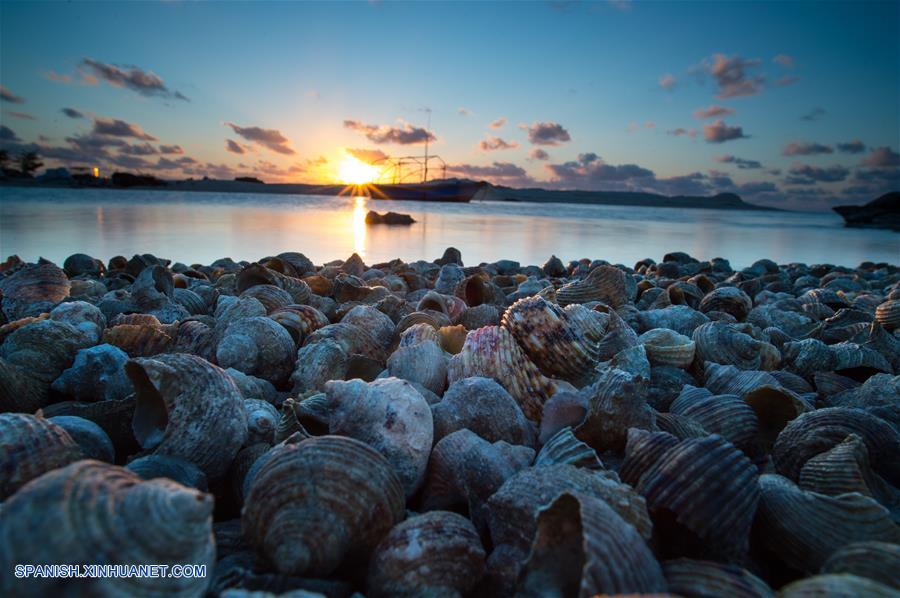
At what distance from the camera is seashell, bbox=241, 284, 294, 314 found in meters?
4.36

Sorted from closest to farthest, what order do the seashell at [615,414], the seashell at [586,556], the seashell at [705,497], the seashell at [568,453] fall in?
the seashell at [586,556], the seashell at [705,497], the seashell at [568,453], the seashell at [615,414]

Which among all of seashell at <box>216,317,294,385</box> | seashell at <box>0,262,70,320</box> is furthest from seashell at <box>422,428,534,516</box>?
seashell at <box>0,262,70,320</box>

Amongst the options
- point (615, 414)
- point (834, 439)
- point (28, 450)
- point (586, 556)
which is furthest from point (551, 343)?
point (28, 450)

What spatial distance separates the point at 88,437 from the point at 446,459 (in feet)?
4.49

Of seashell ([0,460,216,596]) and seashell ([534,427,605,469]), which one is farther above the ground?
seashell ([0,460,216,596])

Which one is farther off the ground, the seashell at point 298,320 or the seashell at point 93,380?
the seashell at point 298,320

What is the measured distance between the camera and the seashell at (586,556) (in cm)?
123

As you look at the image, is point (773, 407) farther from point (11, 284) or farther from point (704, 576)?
point (11, 284)

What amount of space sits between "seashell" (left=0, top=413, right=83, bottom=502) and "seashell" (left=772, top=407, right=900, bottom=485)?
2713 mm

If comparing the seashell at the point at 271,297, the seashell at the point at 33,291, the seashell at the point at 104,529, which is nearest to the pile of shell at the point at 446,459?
the seashell at the point at 104,529

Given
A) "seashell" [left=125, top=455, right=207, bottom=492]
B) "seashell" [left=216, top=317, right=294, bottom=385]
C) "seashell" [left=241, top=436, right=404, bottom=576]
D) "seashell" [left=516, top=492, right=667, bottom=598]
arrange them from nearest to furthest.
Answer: "seashell" [left=516, top=492, right=667, bottom=598], "seashell" [left=241, top=436, right=404, bottom=576], "seashell" [left=125, top=455, right=207, bottom=492], "seashell" [left=216, top=317, right=294, bottom=385]

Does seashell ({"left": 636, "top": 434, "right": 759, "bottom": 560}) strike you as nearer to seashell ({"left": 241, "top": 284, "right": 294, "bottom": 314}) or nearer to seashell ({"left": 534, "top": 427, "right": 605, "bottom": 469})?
seashell ({"left": 534, "top": 427, "right": 605, "bottom": 469})

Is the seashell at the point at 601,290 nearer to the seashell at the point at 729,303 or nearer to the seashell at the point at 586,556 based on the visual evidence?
the seashell at the point at 729,303

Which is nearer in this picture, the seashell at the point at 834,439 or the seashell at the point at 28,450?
the seashell at the point at 28,450
